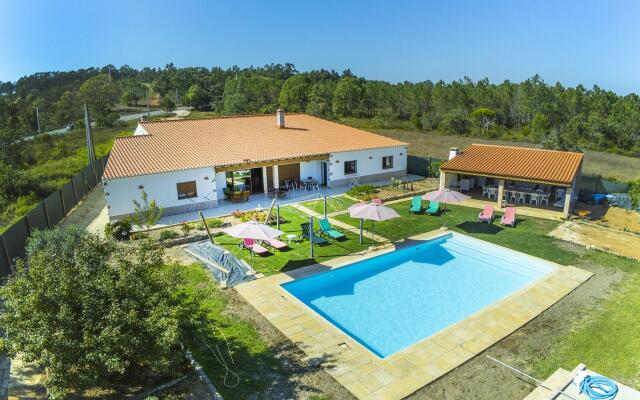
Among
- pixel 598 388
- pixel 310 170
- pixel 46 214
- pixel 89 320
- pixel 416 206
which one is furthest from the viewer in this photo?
pixel 310 170

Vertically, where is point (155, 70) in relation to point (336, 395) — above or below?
above

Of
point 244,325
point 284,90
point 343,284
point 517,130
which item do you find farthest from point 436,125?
point 244,325

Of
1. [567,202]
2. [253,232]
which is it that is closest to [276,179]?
[253,232]

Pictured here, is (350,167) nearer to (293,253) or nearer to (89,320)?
(293,253)

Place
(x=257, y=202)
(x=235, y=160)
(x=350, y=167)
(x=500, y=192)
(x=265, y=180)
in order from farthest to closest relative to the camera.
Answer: (x=350, y=167) < (x=265, y=180) < (x=257, y=202) < (x=235, y=160) < (x=500, y=192)

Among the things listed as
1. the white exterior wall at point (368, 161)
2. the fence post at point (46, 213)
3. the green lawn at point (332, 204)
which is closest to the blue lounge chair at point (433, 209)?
the green lawn at point (332, 204)

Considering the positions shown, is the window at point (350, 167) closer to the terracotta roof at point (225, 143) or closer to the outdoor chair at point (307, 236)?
the terracotta roof at point (225, 143)

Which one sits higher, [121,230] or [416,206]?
[121,230]

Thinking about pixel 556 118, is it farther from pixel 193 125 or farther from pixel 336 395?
pixel 336 395
